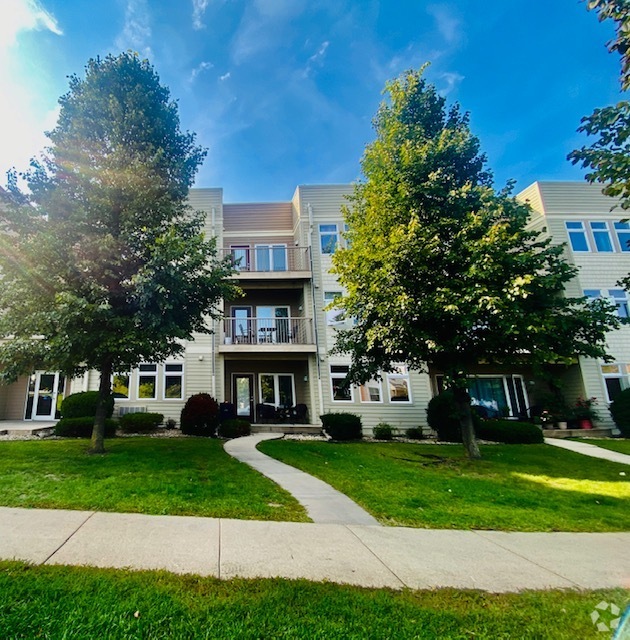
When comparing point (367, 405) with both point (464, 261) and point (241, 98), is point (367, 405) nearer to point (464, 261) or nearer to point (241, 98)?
point (464, 261)

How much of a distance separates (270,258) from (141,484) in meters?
14.1

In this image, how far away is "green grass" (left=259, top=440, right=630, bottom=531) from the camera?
5316mm

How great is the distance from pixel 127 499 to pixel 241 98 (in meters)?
12.1

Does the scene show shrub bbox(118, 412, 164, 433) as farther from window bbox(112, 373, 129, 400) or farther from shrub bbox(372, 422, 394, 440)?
shrub bbox(372, 422, 394, 440)

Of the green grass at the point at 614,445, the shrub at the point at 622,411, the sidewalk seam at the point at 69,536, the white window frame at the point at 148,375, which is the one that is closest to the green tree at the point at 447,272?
the green grass at the point at 614,445

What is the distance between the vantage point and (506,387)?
1842 cm

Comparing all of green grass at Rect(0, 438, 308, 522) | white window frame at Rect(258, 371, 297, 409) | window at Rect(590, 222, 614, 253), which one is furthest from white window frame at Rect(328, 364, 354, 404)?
window at Rect(590, 222, 614, 253)

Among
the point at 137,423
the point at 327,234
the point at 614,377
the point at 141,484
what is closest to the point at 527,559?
the point at 141,484

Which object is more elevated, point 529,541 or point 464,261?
point 464,261

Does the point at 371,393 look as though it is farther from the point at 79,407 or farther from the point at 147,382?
the point at 79,407

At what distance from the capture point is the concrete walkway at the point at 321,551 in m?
3.27

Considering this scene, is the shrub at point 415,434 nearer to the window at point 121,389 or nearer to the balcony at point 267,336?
the balcony at point 267,336

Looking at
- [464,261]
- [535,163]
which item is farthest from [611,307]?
[535,163]

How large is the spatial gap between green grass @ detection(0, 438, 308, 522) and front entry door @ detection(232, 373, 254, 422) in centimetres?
842
